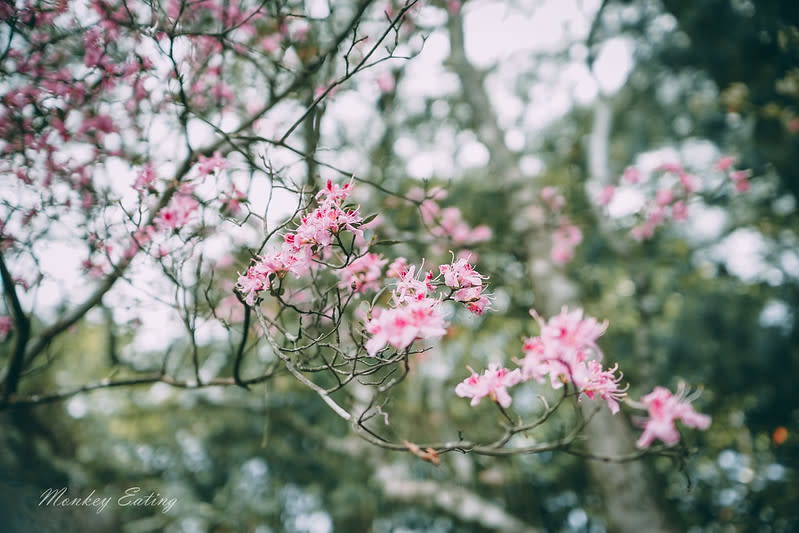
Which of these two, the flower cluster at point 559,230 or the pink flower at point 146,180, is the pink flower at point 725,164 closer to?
the flower cluster at point 559,230

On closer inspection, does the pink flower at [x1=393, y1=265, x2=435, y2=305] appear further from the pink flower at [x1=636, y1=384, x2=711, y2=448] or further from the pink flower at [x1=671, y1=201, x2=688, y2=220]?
the pink flower at [x1=671, y1=201, x2=688, y2=220]

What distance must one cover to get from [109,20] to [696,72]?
21.3 ft

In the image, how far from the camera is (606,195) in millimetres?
3783

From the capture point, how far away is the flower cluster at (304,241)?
1217 mm

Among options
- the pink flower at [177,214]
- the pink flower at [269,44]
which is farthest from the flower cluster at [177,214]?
the pink flower at [269,44]

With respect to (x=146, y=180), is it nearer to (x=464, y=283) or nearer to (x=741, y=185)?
(x=464, y=283)

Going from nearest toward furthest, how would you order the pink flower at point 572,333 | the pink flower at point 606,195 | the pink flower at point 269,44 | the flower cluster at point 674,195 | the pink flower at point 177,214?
1. the pink flower at point 572,333
2. the pink flower at point 177,214
3. the pink flower at point 269,44
4. the flower cluster at point 674,195
5. the pink flower at point 606,195

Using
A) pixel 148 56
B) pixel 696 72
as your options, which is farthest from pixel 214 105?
pixel 696 72

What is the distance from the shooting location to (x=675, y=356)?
5.25 m

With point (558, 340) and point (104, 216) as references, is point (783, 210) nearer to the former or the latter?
point (558, 340)

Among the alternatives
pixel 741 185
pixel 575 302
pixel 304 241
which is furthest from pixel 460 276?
pixel 741 185

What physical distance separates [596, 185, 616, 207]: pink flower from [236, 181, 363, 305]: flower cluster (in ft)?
10.1

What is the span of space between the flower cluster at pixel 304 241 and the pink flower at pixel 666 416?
1074 millimetres

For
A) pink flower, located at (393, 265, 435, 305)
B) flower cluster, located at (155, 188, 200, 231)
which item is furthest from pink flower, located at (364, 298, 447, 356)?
flower cluster, located at (155, 188, 200, 231)
